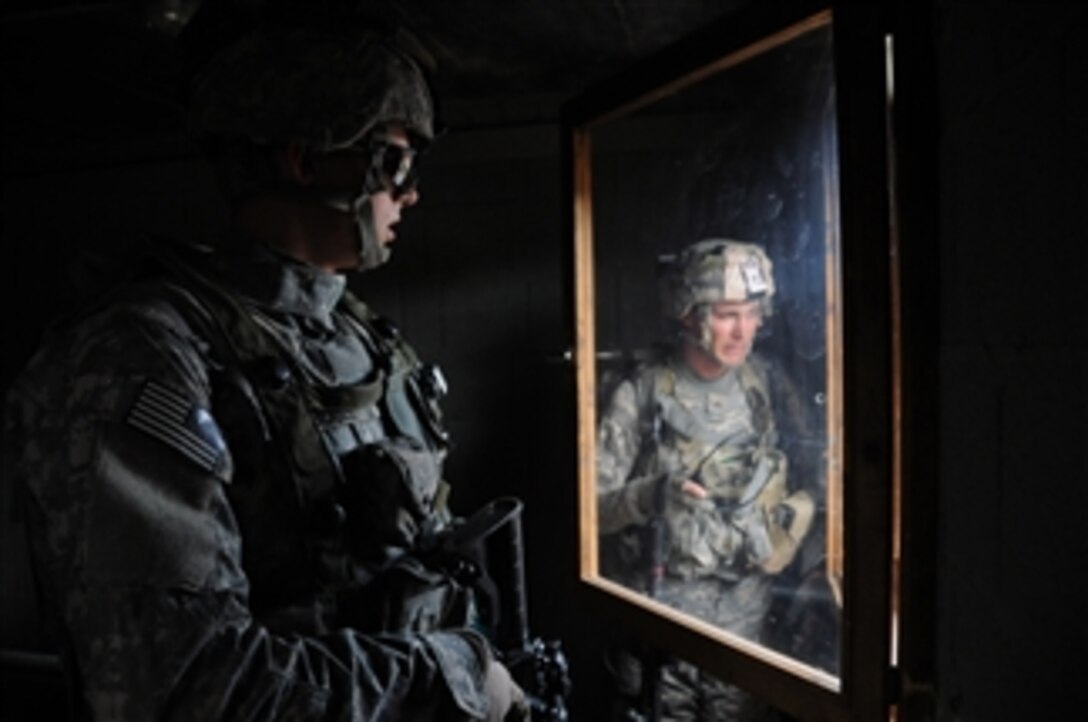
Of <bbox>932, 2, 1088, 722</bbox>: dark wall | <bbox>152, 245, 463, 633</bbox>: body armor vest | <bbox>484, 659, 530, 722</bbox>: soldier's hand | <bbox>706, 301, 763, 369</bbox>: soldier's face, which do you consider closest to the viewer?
<bbox>932, 2, 1088, 722</bbox>: dark wall

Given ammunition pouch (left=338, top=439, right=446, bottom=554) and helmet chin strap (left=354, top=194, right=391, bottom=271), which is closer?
ammunition pouch (left=338, top=439, right=446, bottom=554)

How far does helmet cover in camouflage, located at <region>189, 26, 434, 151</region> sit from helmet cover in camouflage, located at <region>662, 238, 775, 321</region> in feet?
2.93

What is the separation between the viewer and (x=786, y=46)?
1.33 meters

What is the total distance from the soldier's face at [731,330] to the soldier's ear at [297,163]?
1106 mm

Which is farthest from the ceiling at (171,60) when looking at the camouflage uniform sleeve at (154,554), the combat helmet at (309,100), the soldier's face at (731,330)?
the camouflage uniform sleeve at (154,554)

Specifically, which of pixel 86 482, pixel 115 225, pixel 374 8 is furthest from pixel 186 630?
pixel 115 225

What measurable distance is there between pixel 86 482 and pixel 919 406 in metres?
0.98

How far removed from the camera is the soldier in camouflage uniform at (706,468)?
1.80 m

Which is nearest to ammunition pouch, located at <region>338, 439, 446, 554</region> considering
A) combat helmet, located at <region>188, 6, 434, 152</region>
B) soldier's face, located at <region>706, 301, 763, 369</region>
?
combat helmet, located at <region>188, 6, 434, 152</region>

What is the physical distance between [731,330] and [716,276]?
0.58ft

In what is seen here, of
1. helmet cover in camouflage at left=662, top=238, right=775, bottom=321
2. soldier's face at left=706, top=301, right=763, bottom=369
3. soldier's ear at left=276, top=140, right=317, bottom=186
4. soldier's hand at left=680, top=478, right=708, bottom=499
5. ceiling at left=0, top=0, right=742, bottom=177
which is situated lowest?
soldier's hand at left=680, top=478, right=708, bottom=499

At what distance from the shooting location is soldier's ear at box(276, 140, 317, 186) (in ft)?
4.18

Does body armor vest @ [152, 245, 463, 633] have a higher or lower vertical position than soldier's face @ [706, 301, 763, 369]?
lower

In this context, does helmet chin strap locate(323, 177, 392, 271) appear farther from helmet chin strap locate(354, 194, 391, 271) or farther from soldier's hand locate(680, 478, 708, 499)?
soldier's hand locate(680, 478, 708, 499)
